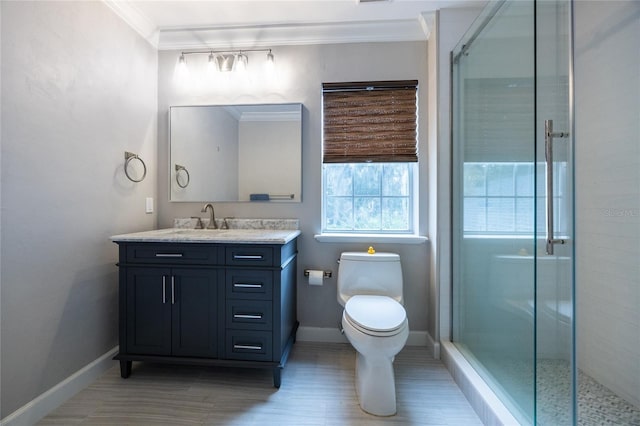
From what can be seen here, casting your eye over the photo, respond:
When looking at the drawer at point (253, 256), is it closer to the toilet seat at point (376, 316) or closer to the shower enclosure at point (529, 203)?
the toilet seat at point (376, 316)

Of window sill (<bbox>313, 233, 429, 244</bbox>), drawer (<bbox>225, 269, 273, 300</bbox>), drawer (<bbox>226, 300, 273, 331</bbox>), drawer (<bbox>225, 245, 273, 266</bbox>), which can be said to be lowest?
drawer (<bbox>226, 300, 273, 331</bbox>)

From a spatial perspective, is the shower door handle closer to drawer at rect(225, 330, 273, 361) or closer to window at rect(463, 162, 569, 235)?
window at rect(463, 162, 569, 235)

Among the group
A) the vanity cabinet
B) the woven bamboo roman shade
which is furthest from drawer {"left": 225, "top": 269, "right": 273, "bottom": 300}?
the woven bamboo roman shade

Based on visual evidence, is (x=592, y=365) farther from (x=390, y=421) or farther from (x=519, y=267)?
(x=390, y=421)

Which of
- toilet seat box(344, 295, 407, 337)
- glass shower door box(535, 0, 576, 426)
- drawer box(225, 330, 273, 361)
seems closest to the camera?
glass shower door box(535, 0, 576, 426)

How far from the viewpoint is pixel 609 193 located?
154 cm

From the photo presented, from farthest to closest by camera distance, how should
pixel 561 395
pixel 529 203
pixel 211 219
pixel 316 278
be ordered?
pixel 211 219, pixel 316 278, pixel 529 203, pixel 561 395

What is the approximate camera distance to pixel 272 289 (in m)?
1.59

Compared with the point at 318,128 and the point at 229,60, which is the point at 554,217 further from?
the point at 229,60

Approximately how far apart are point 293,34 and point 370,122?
89 cm

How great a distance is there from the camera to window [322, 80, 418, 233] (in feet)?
6.91

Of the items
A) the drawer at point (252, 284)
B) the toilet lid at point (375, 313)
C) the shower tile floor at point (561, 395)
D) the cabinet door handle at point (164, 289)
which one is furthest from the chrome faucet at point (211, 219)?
the shower tile floor at point (561, 395)

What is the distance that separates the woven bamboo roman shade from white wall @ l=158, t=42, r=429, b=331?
0.07 m

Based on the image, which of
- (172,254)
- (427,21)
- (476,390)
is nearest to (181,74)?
(172,254)
